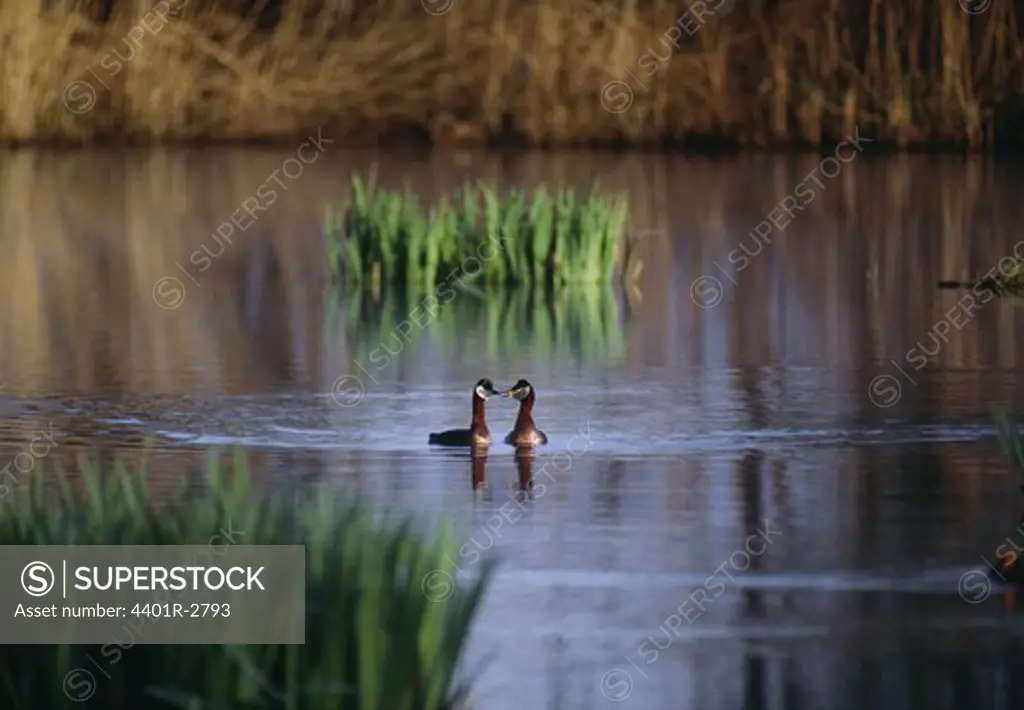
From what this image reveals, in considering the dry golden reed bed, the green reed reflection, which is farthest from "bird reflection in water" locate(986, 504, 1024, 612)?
the dry golden reed bed

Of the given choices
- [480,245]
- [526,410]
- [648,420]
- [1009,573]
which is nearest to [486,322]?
[480,245]

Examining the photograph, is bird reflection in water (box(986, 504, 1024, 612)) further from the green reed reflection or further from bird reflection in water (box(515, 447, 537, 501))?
the green reed reflection

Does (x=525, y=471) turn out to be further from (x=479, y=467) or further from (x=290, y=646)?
(x=290, y=646)

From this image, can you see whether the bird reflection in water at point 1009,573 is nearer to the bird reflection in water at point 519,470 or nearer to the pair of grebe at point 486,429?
the bird reflection in water at point 519,470

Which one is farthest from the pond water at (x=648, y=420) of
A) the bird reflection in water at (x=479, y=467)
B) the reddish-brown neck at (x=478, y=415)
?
the reddish-brown neck at (x=478, y=415)

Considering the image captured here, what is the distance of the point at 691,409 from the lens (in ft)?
42.0

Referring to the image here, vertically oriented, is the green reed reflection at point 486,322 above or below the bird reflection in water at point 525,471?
above

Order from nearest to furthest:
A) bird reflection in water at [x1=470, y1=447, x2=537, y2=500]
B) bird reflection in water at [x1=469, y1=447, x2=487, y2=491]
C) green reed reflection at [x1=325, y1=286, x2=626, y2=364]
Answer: bird reflection in water at [x1=470, y1=447, x2=537, y2=500], bird reflection in water at [x1=469, y1=447, x2=487, y2=491], green reed reflection at [x1=325, y1=286, x2=626, y2=364]

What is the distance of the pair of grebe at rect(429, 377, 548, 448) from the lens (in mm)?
11422

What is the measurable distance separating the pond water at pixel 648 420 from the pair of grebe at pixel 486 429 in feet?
0.35

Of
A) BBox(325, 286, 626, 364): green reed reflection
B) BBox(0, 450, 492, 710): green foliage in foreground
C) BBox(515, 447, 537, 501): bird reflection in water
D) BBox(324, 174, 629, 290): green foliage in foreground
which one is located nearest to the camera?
BBox(0, 450, 492, 710): green foliage in foreground

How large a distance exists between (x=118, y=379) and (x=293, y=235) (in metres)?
10.1

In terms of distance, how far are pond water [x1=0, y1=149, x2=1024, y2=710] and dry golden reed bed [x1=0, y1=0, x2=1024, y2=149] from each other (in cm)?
754

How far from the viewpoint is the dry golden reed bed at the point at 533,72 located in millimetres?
33000
